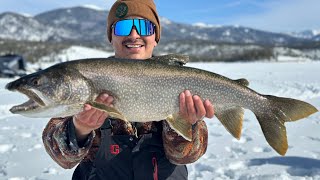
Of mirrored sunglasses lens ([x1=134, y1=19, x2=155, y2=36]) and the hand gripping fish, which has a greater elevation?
mirrored sunglasses lens ([x1=134, y1=19, x2=155, y2=36])

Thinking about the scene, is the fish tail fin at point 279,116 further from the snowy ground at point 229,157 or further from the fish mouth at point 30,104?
the snowy ground at point 229,157

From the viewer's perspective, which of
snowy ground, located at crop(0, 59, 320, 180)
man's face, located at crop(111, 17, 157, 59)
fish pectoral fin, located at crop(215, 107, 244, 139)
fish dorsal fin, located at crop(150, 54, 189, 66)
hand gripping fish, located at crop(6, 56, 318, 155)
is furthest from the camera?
snowy ground, located at crop(0, 59, 320, 180)

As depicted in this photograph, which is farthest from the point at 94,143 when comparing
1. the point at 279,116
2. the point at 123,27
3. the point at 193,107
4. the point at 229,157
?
the point at 229,157

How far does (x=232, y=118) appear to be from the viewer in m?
3.49

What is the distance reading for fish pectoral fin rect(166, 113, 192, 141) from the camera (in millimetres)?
3289

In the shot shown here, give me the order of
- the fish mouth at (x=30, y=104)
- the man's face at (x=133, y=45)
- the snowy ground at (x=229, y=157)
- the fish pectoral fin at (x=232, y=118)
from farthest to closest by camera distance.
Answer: the snowy ground at (x=229, y=157), the man's face at (x=133, y=45), the fish pectoral fin at (x=232, y=118), the fish mouth at (x=30, y=104)

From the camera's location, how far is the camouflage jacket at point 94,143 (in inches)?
133

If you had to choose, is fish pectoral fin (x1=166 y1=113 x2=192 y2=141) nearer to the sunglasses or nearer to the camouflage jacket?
the camouflage jacket

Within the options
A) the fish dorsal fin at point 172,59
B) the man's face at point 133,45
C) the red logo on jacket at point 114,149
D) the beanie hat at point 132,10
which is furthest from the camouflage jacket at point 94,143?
the beanie hat at point 132,10

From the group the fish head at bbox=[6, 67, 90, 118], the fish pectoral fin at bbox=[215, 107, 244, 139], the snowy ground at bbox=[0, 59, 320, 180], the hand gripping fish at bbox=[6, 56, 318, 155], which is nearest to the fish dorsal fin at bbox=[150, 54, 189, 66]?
the hand gripping fish at bbox=[6, 56, 318, 155]

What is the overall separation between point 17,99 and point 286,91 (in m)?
12.4

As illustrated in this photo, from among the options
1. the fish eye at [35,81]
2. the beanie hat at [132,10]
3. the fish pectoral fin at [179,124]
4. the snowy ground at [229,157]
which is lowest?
the snowy ground at [229,157]

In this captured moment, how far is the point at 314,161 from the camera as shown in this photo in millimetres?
6516

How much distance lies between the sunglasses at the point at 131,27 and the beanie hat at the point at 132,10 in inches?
2.3
